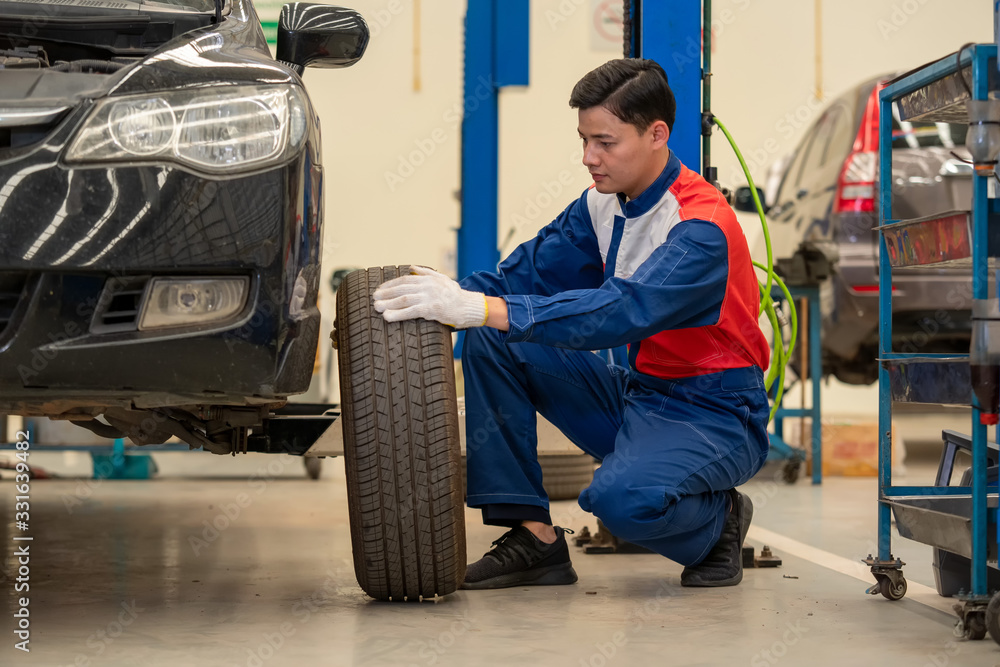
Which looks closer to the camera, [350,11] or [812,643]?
[812,643]

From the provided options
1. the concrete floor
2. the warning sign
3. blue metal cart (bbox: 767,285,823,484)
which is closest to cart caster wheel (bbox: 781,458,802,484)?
blue metal cart (bbox: 767,285,823,484)

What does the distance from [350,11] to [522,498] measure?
1143 mm

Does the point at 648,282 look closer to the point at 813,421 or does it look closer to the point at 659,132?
the point at 659,132

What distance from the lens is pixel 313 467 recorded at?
4.84 metres

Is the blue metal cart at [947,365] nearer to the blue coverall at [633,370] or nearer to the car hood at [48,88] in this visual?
the blue coverall at [633,370]

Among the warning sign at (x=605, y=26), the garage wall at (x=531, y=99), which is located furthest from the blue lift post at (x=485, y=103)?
the warning sign at (x=605, y=26)

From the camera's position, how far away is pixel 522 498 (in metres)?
2.40

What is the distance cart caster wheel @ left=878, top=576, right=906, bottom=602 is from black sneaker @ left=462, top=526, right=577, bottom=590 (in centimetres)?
70

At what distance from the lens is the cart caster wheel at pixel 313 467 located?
479cm

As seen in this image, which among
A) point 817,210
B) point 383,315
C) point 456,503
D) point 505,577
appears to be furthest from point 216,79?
point 817,210

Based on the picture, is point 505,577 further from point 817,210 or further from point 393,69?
point 393,69

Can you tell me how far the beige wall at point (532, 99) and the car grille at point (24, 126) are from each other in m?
6.87

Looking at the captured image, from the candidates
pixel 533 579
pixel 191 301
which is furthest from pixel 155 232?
pixel 533 579

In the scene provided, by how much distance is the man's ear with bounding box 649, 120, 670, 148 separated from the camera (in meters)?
2.43
